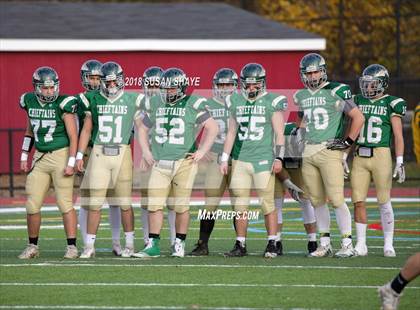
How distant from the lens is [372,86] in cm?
1189

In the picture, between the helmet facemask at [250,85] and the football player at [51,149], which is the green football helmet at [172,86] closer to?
the helmet facemask at [250,85]

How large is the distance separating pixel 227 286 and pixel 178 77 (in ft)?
9.21

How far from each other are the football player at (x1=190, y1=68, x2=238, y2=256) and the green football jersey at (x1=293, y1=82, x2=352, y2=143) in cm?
87

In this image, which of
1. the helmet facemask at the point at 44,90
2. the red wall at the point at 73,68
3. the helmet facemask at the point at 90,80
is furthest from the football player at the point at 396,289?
the red wall at the point at 73,68

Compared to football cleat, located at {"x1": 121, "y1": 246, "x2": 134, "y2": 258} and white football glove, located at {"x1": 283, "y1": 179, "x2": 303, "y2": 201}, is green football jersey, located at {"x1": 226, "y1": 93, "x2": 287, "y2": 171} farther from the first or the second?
football cleat, located at {"x1": 121, "y1": 246, "x2": 134, "y2": 258}

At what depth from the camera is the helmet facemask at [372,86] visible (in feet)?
39.0

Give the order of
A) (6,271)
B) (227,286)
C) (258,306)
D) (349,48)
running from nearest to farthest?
1. (258,306)
2. (227,286)
3. (6,271)
4. (349,48)

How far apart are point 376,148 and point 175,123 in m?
2.06

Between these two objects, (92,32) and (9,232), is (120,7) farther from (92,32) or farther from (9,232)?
(9,232)

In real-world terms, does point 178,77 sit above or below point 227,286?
above

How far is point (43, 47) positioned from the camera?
21828 mm

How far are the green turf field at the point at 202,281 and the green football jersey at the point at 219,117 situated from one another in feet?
3.72

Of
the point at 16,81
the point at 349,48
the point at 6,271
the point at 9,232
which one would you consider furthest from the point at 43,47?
the point at 6,271

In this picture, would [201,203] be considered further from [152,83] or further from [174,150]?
[174,150]
